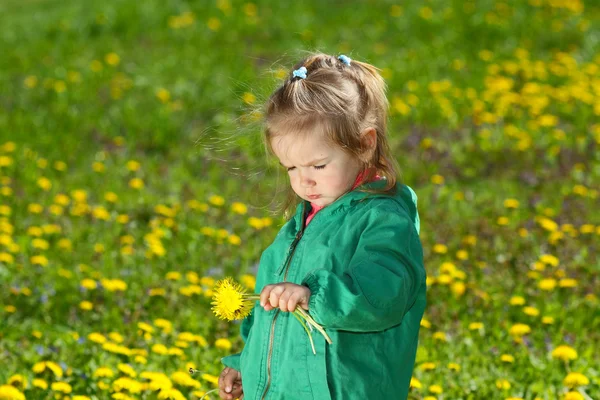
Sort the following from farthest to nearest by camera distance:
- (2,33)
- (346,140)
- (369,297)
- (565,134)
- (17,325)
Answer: (2,33) < (565,134) < (17,325) < (346,140) < (369,297)

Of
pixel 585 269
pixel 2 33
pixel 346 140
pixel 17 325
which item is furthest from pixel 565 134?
pixel 2 33

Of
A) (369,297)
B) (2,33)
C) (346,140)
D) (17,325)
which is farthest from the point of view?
(2,33)

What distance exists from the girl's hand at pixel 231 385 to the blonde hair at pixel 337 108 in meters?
0.68

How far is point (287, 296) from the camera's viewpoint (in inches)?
76.0

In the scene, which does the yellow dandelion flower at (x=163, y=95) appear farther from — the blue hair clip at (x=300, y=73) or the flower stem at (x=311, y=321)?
the flower stem at (x=311, y=321)

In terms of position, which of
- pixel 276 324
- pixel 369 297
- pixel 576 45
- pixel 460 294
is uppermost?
pixel 576 45

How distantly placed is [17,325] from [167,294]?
2.28 feet

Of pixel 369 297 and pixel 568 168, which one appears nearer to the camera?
pixel 369 297

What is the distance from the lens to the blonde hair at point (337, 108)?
215 centimetres

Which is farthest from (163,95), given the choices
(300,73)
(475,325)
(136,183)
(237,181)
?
(300,73)

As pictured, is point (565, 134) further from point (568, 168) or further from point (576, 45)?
point (576, 45)

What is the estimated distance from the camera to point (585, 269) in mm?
4512

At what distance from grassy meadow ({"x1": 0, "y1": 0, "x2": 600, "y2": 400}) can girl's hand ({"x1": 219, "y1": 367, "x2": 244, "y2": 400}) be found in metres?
0.47

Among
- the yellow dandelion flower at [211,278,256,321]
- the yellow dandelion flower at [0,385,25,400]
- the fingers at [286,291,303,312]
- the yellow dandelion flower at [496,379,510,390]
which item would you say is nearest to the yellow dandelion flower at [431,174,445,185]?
the yellow dandelion flower at [496,379,510,390]
